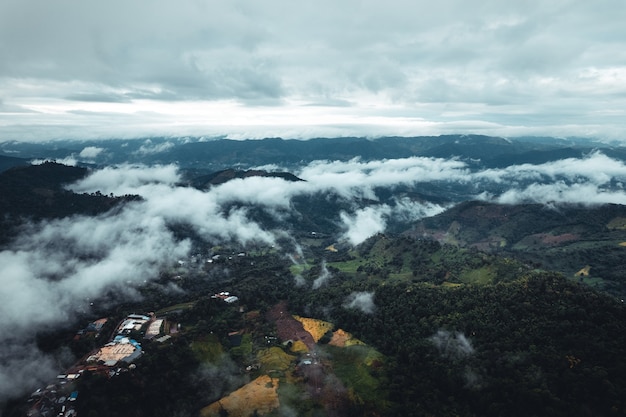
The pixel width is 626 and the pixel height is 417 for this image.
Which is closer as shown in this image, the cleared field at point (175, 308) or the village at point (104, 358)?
the village at point (104, 358)

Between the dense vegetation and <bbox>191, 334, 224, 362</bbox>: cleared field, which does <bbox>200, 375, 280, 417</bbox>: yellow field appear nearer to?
the dense vegetation

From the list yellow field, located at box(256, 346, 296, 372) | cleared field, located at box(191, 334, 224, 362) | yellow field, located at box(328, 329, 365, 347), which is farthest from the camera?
yellow field, located at box(328, 329, 365, 347)

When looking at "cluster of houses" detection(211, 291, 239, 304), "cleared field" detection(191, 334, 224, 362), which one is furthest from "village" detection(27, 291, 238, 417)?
"cluster of houses" detection(211, 291, 239, 304)

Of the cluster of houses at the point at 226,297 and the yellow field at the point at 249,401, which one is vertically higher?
the cluster of houses at the point at 226,297

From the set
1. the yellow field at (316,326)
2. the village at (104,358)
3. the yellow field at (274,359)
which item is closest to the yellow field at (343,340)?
the yellow field at (316,326)

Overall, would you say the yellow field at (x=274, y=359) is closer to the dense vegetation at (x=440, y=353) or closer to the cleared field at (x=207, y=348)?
the dense vegetation at (x=440, y=353)

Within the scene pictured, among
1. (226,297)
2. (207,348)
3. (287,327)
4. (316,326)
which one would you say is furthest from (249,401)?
(226,297)

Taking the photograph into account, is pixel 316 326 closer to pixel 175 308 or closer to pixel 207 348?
pixel 207 348

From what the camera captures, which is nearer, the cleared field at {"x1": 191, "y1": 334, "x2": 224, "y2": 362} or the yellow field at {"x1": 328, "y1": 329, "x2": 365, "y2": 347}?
the cleared field at {"x1": 191, "y1": 334, "x2": 224, "y2": 362}
